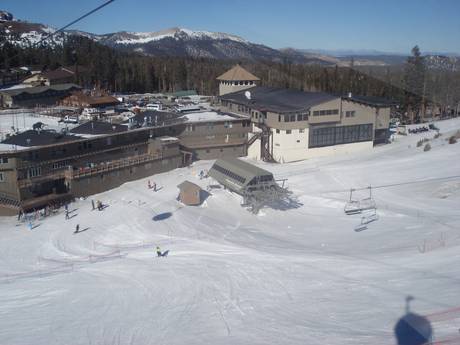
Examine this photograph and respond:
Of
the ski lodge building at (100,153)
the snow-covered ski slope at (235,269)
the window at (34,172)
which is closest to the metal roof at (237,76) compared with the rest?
the ski lodge building at (100,153)

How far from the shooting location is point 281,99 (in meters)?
36.6

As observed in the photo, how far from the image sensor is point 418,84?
179 feet

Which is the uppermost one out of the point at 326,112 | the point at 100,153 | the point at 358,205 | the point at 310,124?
the point at 326,112

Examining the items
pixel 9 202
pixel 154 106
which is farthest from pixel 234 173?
pixel 154 106

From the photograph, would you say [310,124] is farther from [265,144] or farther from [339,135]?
[265,144]

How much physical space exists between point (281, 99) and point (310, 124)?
13.1 ft

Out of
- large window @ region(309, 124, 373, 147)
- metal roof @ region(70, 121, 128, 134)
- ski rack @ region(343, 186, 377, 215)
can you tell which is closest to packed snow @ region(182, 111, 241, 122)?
metal roof @ region(70, 121, 128, 134)

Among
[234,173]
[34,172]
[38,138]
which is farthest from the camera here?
[38,138]

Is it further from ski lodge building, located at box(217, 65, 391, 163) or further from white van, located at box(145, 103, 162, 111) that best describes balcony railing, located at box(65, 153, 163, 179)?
white van, located at box(145, 103, 162, 111)

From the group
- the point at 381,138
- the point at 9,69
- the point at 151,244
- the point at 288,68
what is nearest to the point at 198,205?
the point at 151,244

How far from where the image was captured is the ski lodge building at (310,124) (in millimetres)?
33500

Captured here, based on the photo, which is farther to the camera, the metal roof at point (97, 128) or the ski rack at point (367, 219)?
the metal roof at point (97, 128)

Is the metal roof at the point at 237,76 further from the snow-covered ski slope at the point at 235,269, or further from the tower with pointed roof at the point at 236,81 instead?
the snow-covered ski slope at the point at 235,269

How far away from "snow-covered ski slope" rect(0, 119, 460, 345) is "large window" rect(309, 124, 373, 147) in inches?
280
